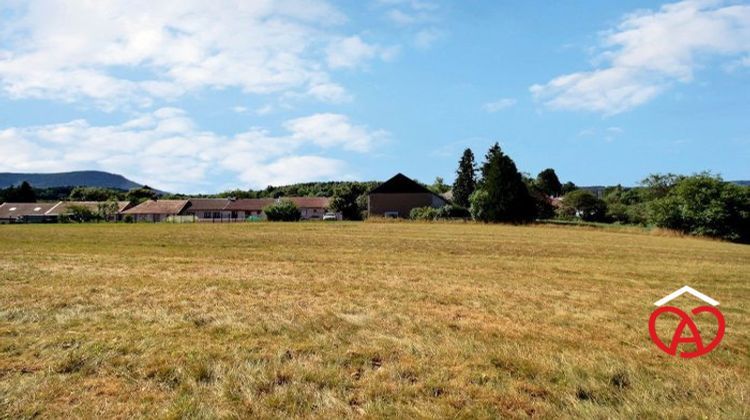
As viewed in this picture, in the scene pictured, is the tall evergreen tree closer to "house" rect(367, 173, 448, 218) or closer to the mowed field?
"house" rect(367, 173, 448, 218)

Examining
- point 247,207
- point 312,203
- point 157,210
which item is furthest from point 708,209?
point 157,210

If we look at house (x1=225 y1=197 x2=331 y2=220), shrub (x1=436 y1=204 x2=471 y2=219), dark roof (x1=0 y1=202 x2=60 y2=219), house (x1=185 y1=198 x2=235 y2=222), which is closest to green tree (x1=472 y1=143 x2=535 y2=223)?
shrub (x1=436 y1=204 x2=471 y2=219)

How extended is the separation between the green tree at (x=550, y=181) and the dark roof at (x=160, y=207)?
89015 mm

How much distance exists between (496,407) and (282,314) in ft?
13.6

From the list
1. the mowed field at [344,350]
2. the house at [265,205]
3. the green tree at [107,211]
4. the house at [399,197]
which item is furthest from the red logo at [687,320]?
the house at [265,205]

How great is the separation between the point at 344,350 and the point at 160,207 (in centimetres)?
11455

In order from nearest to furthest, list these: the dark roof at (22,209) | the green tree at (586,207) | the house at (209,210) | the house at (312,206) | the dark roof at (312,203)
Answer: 1. the green tree at (586,207)
2. the dark roof at (22,209)
3. the house at (312,206)
4. the dark roof at (312,203)
5. the house at (209,210)

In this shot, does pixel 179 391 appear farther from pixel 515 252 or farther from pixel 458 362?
pixel 515 252

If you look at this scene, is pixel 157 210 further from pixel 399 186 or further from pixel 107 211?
pixel 399 186

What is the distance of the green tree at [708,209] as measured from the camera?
45688 mm

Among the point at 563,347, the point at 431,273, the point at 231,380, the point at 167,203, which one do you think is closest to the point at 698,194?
the point at 431,273

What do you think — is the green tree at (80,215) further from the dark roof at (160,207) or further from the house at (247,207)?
the house at (247,207)

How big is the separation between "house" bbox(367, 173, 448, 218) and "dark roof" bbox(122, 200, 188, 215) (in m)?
52.0

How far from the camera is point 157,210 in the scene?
108 metres
